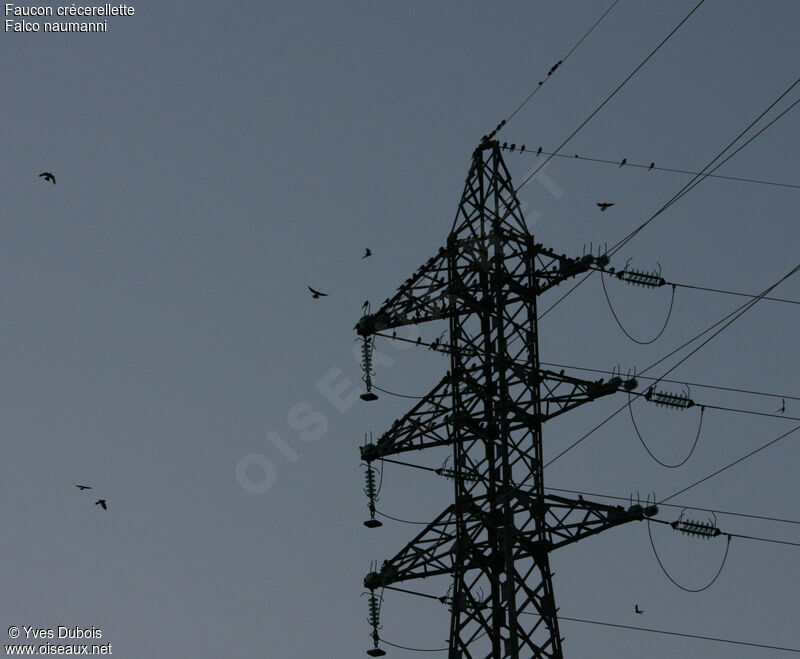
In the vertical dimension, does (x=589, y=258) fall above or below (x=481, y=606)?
above

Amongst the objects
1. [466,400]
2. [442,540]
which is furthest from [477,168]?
[442,540]

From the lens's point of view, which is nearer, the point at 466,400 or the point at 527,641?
the point at 527,641

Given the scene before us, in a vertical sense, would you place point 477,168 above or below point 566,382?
above

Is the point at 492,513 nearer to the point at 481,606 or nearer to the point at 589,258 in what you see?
the point at 481,606

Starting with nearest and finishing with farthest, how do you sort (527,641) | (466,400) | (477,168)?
(527,641)
(466,400)
(477,168)

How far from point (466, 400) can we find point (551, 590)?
5.81 metres

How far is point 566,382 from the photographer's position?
54094mm

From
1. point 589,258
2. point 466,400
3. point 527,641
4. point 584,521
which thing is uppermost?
point 589,258

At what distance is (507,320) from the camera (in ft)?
181

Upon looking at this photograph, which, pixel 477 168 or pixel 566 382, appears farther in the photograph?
Result: pixel 477 168

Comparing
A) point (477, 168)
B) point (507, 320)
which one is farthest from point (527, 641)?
point (477, 168)

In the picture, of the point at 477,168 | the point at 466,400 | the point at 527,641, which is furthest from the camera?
the point at 477,168

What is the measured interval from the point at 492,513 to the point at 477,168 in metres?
10.8

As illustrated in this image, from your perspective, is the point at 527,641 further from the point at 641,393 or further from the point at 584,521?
the point at 641,393
